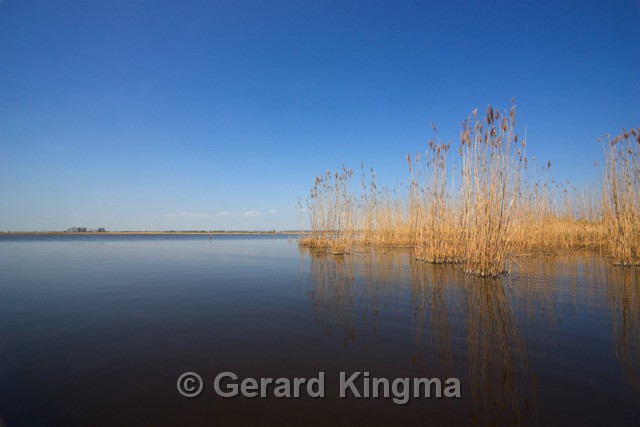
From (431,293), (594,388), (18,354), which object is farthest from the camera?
(431,293)

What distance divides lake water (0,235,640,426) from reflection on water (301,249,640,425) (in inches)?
0.5

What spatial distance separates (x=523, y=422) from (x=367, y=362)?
810 mm

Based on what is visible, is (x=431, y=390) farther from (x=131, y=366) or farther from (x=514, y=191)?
(x=514, y=191)

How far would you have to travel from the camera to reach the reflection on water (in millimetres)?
1574

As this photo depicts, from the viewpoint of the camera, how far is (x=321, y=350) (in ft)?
6.61

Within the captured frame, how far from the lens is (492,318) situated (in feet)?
8.78

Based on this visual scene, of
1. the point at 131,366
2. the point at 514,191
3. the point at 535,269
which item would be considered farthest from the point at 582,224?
the point at 131,366

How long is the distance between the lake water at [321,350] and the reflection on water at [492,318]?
0.01m

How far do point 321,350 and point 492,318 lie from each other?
5.48ft

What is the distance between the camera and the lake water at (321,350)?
1345 mm

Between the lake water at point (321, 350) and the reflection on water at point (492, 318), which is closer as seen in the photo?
the lake water at point (321, 350)

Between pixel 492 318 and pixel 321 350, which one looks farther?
pixel 492 318

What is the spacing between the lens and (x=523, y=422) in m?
1.25

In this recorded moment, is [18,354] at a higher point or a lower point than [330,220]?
lower
